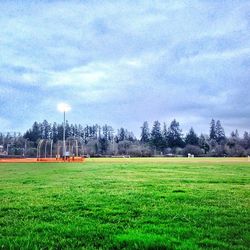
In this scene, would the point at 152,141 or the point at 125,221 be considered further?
the point at 152,141

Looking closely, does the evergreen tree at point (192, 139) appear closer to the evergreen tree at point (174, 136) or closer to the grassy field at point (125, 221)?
the evergreen tree at point (174, 136)

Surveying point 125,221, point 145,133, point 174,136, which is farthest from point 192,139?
point 125,221

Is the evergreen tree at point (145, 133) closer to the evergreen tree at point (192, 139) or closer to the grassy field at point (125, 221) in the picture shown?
the evergreen tree at point (192, 139)

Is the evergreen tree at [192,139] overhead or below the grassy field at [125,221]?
overhead

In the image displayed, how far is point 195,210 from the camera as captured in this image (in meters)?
9.09

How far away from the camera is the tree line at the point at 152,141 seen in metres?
148

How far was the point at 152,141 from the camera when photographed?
165125mm

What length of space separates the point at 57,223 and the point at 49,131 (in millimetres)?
175162

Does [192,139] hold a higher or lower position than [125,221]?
higher

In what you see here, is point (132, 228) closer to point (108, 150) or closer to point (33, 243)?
point (33, 243)

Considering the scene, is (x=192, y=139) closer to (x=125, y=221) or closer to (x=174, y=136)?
(x=174, y=136)

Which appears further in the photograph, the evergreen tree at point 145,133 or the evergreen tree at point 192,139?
the evergreen tree at point 145,133

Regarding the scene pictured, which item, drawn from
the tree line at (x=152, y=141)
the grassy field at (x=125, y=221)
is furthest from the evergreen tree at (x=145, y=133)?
the grassy field at (x=125, y=221)

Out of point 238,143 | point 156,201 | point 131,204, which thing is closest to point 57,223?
point 131,204
